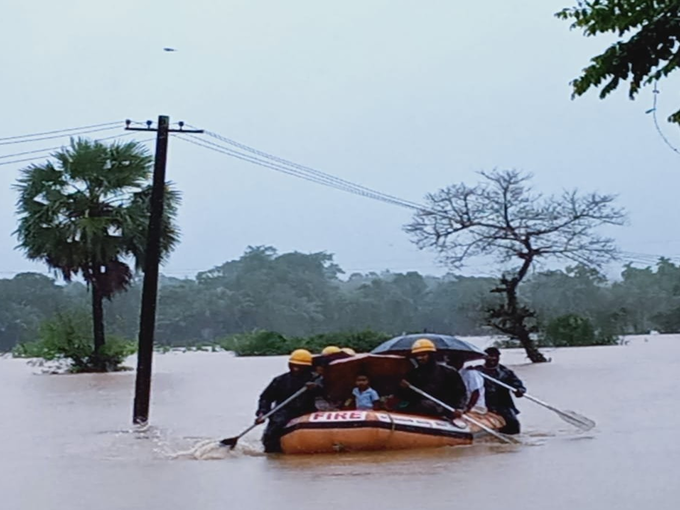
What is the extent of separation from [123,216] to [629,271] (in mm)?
41951

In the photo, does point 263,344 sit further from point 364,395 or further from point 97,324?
point 364,395

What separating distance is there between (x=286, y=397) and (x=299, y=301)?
44.6m

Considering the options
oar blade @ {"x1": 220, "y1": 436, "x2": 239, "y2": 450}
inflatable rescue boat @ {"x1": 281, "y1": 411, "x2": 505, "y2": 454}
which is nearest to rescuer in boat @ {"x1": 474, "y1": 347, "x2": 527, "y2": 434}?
inflatable rescue boat @ {"x1": 281, "y1": 411, "x2": 505, "y2": 454}

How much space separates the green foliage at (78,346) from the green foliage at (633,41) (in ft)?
112

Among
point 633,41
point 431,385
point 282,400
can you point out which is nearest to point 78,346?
point 282,400

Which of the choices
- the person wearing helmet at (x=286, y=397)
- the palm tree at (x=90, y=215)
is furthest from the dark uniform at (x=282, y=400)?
the palm tree at (x=90, y=215)

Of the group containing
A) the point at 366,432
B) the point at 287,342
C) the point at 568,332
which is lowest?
the point at 366,432

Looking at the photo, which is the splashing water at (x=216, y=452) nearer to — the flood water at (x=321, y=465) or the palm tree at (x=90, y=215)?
the flood water at (x=321, y=465)

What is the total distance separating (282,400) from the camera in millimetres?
16766

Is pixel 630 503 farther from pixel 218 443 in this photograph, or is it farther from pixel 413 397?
pixel 218 443

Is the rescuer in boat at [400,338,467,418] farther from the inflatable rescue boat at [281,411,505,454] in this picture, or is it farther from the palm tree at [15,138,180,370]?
the palm tree at [15,138,180,370]

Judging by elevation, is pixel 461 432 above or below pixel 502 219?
below

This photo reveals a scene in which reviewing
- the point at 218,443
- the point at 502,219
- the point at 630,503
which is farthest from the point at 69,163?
the point at 630,503

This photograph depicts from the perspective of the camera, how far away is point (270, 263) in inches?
2586
